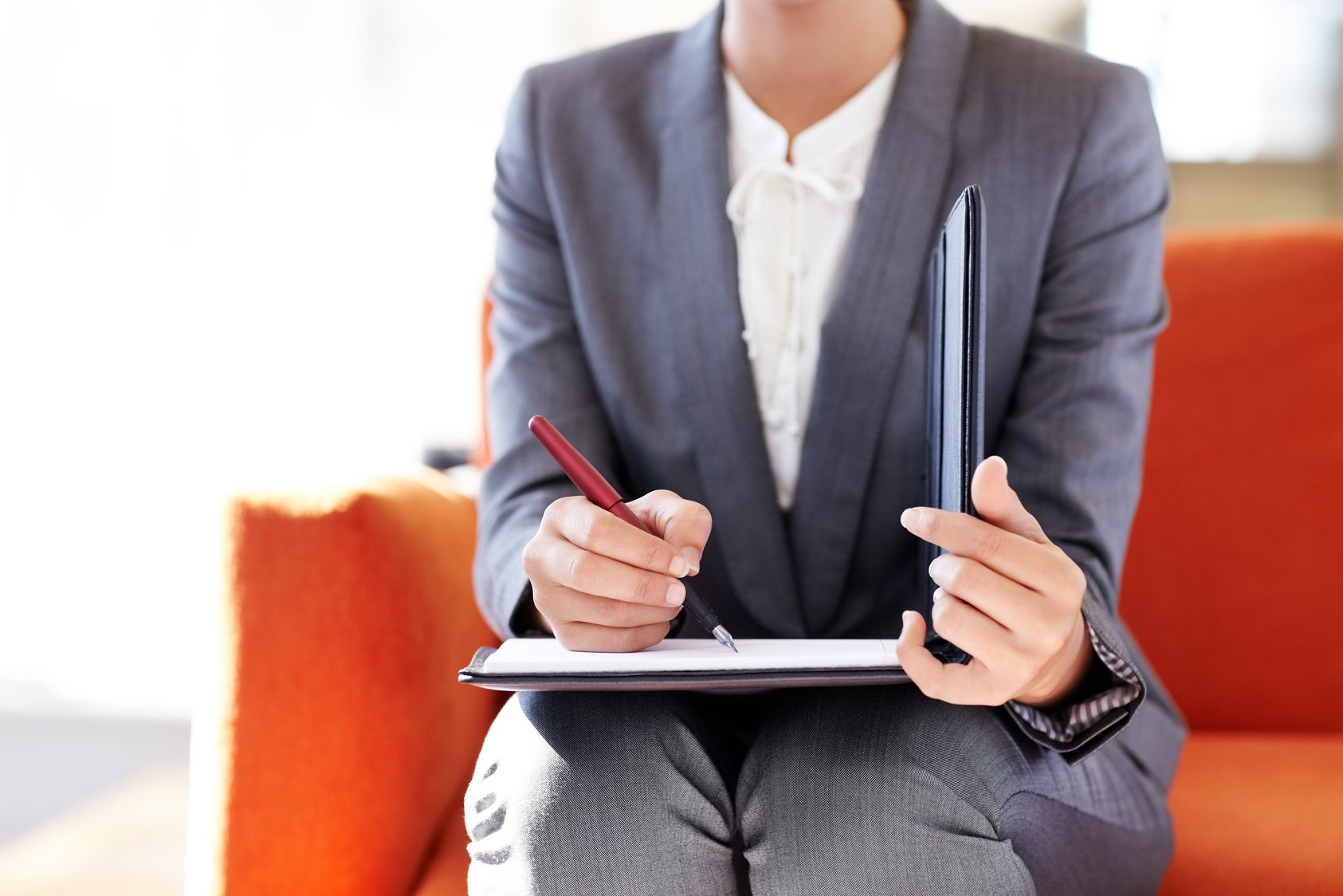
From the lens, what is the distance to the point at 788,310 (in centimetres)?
91

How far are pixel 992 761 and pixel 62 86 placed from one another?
7.54ft

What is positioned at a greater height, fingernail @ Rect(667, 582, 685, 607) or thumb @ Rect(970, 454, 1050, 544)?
thumb @ Rect(970, 454, 1050, 544)

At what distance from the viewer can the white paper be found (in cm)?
52

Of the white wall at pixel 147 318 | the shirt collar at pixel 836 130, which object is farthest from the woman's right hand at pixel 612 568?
the white wall at pixel 147 318

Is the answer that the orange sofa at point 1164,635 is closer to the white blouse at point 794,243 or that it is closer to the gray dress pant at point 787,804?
the gray dress pant at point 787,804

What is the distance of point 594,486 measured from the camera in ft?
2.11

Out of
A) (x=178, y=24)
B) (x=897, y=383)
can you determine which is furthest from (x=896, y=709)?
(x=178, y=24)

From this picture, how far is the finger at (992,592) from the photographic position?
0.53m

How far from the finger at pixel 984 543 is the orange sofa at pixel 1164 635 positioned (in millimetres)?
353

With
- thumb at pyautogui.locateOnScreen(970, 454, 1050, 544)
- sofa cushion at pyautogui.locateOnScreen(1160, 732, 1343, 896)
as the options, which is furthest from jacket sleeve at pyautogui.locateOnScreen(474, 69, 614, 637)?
sofa cushion at pyautogui.locateOnScreen(1160, 732, 1343, 896)

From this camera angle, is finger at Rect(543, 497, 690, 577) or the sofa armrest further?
the sofa armrest

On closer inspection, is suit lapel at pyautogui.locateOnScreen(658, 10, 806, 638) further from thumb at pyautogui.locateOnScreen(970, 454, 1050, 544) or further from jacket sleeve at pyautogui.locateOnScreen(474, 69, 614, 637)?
thumb at pyautogui.locateOnScreen(970, 454, 1050, 544)

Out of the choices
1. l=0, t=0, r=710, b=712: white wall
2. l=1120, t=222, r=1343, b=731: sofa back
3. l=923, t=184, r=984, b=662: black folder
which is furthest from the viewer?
l=0, t=0, r=710, b=712: white wall

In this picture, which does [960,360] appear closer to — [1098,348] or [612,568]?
[612,568]
